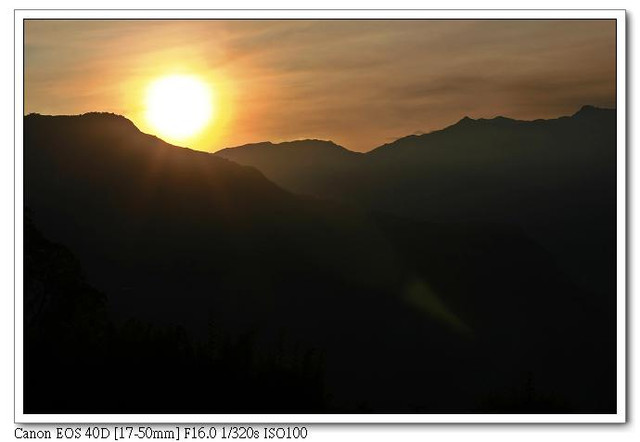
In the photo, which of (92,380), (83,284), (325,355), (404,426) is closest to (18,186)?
(83,284)

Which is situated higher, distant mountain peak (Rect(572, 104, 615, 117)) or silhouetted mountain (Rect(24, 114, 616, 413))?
distant mountain peak (Rect(572, 104, 615, 117))

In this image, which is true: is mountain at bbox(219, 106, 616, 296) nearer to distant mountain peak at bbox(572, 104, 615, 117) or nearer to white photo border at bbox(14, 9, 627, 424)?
distant mountain peak at bbox(572, 104, 615, 117)

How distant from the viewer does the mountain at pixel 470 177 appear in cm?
873

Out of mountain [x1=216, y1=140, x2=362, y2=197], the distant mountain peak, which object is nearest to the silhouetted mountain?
mountain [x1=216, y1=140, x2=362, y2=197]

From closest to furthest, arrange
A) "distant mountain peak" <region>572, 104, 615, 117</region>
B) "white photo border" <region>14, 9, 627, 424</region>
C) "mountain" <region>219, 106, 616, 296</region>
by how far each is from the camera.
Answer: "white photo border" <region>14, 9, 627, 424</region> → "distant mountain peak" <region>572, 104, 615, 117</region> → "mountain" <region>219, 106, 616, 296</region>

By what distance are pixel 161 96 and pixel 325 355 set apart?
255cm

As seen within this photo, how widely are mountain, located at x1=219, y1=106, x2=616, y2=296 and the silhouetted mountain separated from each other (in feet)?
0.44

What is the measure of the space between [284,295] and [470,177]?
1909mm

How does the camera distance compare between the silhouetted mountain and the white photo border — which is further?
the silhouetted mountain

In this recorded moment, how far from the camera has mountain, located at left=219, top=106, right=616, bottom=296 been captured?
873cm

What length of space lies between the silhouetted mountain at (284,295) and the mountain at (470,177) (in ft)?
0.44

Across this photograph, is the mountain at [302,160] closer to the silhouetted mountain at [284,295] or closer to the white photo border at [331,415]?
the silhouetted mountain at [284,295]

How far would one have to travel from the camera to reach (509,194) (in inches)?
349
